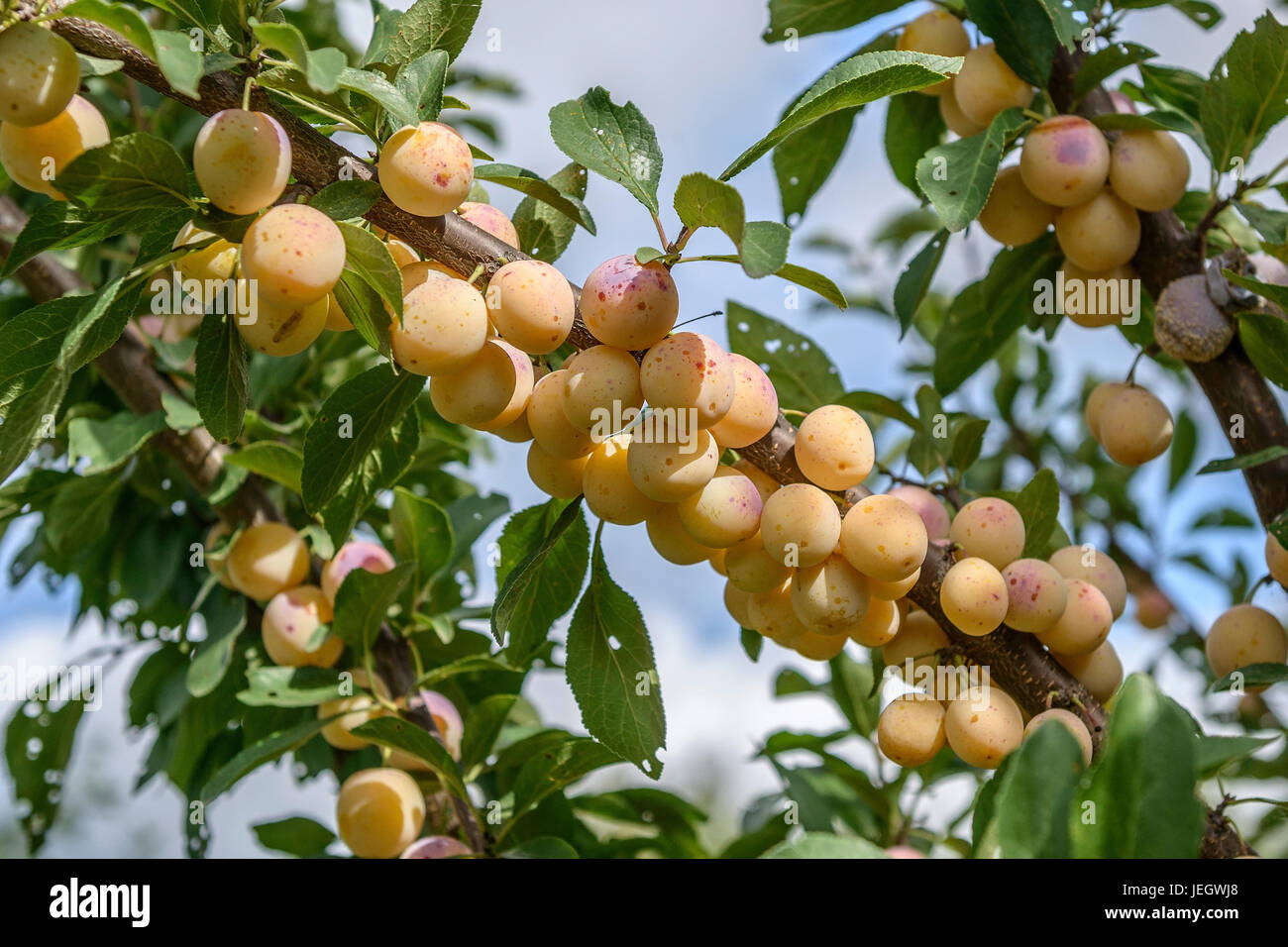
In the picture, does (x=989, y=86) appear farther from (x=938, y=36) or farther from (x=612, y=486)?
(x=612, y=486)

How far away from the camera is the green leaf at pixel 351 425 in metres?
0.88

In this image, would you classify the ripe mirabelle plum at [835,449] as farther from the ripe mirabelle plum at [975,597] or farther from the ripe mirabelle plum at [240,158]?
the ripe mirabelle plum at [240,158]

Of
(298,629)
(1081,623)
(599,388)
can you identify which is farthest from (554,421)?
(298,629)

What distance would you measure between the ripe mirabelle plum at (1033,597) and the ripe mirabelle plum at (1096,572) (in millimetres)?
80

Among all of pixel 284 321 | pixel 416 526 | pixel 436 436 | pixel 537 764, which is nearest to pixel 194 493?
pixel 436 436

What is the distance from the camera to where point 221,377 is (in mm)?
851

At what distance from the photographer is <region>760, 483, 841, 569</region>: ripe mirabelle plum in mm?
817

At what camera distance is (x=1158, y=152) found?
1.13m

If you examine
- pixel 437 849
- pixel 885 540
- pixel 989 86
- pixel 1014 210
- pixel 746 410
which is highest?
pixel 989 86

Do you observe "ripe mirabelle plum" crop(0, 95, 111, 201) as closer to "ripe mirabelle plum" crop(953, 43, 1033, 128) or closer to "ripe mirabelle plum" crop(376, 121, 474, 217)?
"ripe mirabelle plum" crop(376, 121, 474, 217)

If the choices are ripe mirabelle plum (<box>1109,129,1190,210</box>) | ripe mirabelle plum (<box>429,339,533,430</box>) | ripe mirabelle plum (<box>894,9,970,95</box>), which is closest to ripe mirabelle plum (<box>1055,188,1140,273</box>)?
ripe mirabelle plum (<box>1109,129,1190,210</box>)

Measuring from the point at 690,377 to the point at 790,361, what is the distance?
0.49m

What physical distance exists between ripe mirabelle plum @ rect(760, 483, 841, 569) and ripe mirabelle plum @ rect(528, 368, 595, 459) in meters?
0.15

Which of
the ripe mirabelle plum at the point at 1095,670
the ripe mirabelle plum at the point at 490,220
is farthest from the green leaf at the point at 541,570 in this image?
the ripe mirabelle plum at the point at 1095,670
